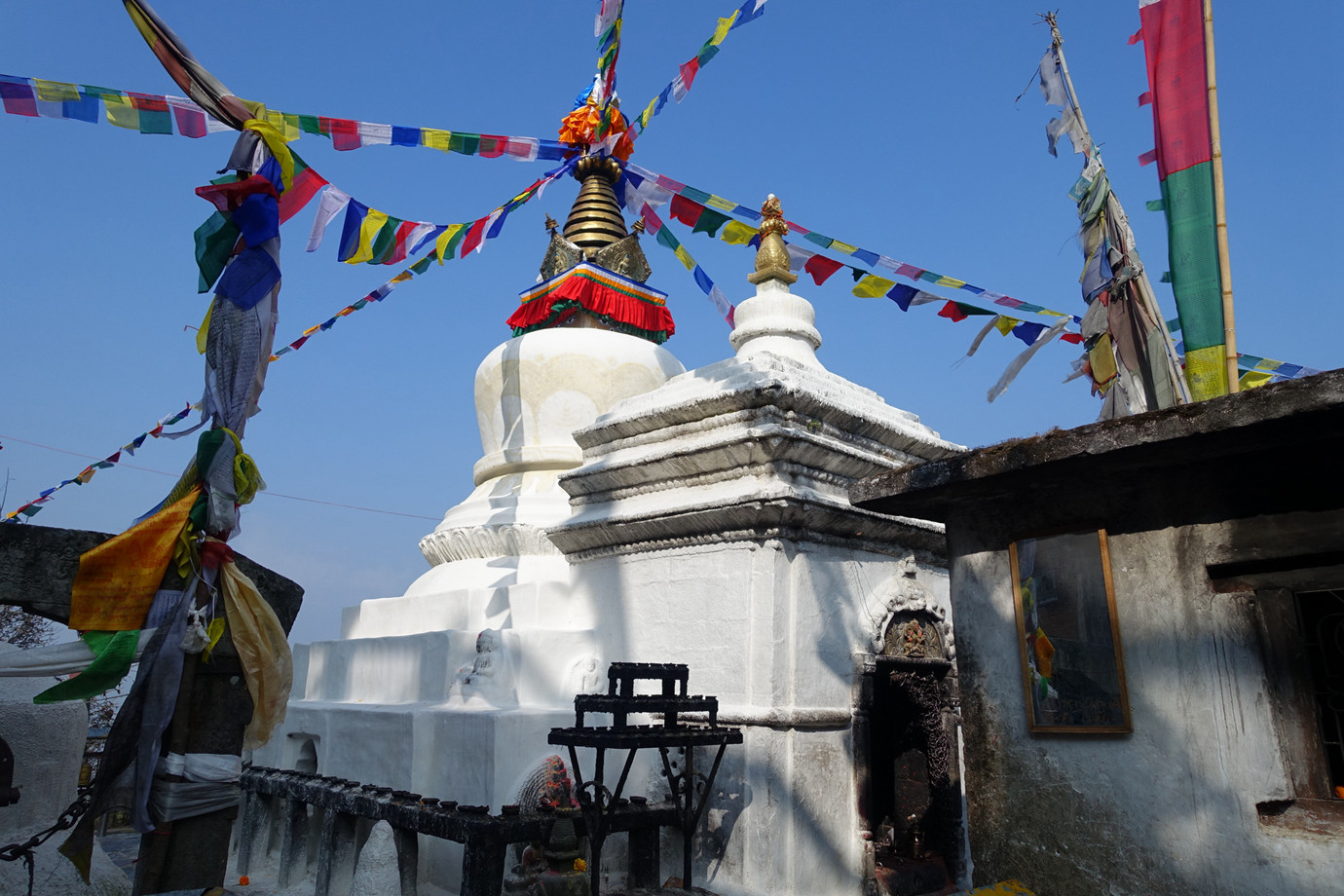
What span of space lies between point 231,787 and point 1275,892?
5.12 metres

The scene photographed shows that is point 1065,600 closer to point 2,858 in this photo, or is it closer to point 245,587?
point 245,587

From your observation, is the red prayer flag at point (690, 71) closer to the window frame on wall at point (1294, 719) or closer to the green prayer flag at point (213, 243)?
the green prayer flag at point (213, 243)

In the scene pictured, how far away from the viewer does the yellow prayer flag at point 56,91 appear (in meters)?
6.92

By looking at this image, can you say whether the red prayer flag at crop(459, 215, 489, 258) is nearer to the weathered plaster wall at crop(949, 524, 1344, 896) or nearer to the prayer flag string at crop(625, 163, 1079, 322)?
the prayer flag string at crop(625, 163, 1079, 322)

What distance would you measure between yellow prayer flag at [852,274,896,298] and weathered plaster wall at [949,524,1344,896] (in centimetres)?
643

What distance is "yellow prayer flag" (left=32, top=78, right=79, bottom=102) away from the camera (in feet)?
22.7

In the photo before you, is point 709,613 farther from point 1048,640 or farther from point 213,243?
point 213,243

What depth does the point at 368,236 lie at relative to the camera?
9273mm

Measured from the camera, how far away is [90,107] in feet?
23.2

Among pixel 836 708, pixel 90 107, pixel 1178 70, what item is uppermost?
pixel 90 107

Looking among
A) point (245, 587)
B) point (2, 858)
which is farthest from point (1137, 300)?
point (2, 858)

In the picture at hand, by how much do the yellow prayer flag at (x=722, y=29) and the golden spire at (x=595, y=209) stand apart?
3.08 metres

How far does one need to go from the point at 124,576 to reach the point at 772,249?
6.93m

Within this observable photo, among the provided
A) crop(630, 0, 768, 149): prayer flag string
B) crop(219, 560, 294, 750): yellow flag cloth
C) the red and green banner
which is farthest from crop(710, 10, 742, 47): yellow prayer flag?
crop(219, 560, 294, 750): yellow flag cloth
